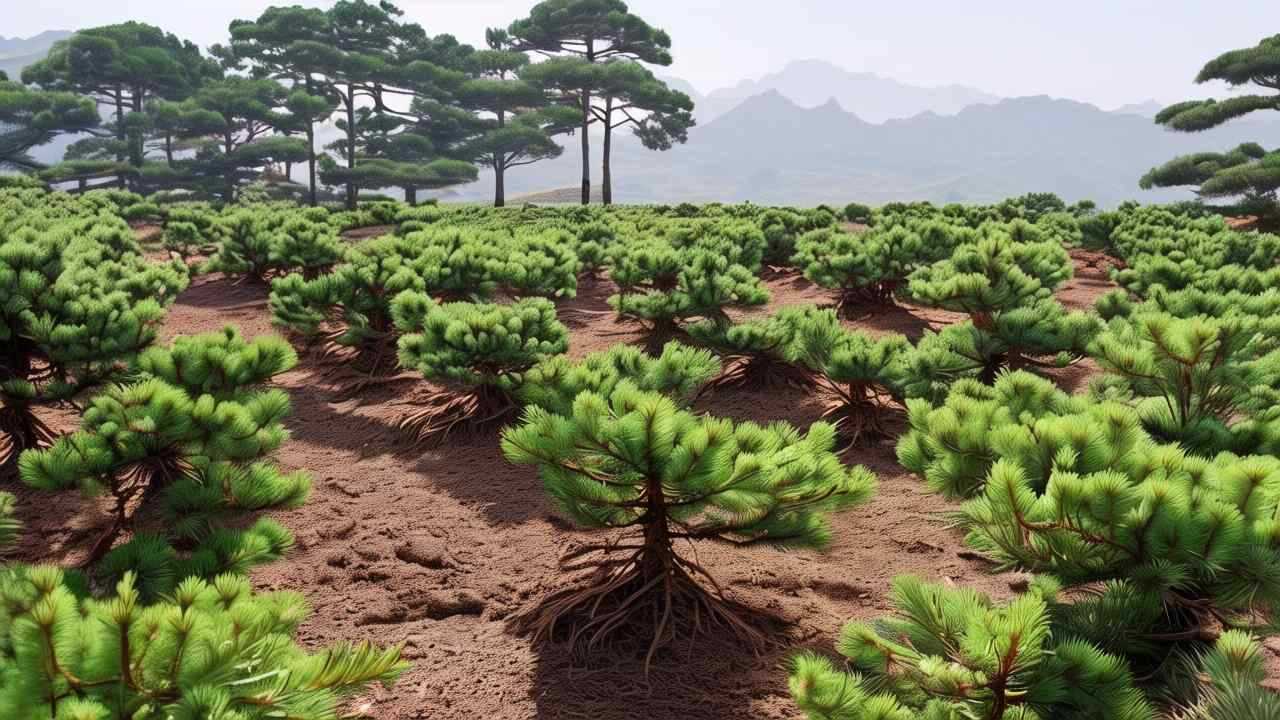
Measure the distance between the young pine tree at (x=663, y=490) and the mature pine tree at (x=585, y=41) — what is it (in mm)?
32138

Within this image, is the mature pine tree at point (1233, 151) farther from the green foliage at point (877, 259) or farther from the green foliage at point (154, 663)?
the green foliage at point (154, 663)

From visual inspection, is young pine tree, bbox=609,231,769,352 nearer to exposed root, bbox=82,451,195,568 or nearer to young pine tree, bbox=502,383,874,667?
young pine tree, bbox=502,383,874,667

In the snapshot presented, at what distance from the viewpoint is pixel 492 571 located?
4.30 m

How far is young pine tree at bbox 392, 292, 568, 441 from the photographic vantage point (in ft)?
19.7

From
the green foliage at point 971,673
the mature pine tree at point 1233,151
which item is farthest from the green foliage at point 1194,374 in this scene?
the mature pine tree at point 1233,151

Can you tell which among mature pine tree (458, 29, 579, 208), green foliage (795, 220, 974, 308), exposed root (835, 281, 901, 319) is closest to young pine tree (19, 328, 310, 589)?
green foliage (795, 220, 974, 308)

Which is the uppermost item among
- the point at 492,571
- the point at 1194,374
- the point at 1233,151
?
the point at 1233,151

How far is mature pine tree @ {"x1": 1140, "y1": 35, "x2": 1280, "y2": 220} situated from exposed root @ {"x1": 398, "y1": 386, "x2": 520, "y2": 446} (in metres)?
22.2

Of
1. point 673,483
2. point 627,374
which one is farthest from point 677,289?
point 673,483

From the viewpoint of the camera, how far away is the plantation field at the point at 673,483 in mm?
2545

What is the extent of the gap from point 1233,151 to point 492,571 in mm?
27153

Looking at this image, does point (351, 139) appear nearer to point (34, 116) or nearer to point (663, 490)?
point (34, 116)

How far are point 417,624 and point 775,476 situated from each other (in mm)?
1888

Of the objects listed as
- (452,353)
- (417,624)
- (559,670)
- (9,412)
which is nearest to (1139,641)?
(559,670)
